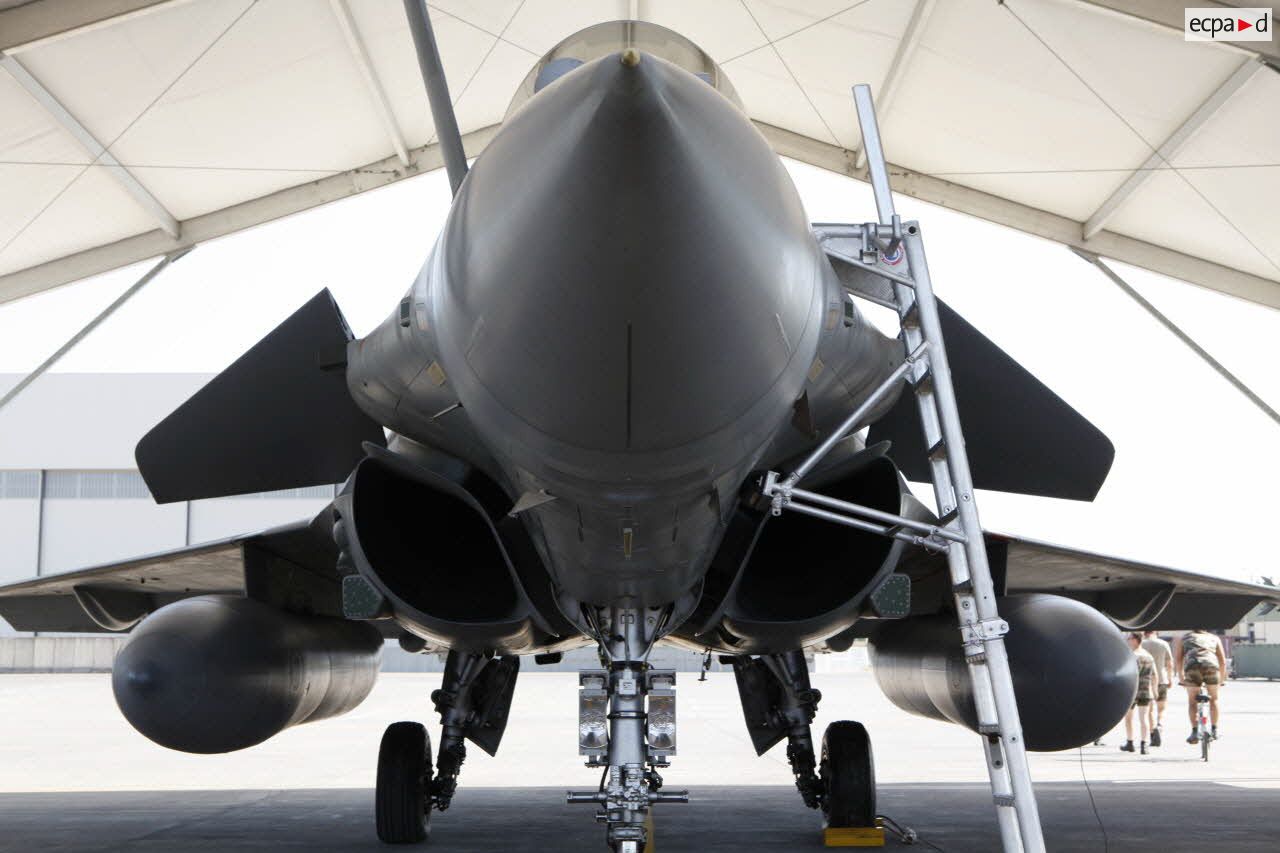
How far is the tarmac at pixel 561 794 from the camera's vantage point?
654 centimetres

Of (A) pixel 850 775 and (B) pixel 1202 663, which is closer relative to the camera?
(A) pixel 850 775

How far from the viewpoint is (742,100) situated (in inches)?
447

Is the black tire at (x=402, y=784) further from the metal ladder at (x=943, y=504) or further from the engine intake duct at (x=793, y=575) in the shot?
the metal ladder at (x=943, y=504)

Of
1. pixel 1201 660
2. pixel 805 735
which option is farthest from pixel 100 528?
pixel 805 735

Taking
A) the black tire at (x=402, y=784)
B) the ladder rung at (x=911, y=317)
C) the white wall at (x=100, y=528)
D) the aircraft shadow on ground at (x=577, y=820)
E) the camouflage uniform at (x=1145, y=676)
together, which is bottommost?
the aircraft shadow on ground at (x=577, y=820)

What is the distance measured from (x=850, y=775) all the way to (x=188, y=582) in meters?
3.93

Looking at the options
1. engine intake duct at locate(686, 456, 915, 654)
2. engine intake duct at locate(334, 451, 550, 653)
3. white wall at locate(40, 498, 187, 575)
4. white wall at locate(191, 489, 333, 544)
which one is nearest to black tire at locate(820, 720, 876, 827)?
engine intake duct at locate(686, 456, 915, 654)

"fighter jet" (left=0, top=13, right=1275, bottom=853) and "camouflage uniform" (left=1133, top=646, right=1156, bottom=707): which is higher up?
"fighter jet" (left=0, top=13, right=1275, bottom=853)

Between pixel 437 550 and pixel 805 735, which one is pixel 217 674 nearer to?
pixel 437 550

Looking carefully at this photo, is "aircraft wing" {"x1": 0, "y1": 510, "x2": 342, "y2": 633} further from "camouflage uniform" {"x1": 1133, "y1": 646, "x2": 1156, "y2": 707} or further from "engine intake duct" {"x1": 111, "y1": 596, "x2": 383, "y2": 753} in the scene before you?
"camouflage uniform" {"x1": 1133, "y1": 646, "x2": 1156, "y2": 707}

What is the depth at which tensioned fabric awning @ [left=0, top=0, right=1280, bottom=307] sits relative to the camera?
9.38 m

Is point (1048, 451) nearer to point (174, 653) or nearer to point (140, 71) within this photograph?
point (174, 653)

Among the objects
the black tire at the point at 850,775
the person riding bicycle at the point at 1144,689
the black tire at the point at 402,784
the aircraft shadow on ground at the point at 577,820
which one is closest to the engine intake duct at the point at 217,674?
the black tire at the point at 402,784

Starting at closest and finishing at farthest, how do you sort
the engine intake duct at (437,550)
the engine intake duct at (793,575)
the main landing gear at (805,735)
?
the engine intake duct at (437,550)
the engine intake duct at (793,575)
the main landing gear at (805,735)
